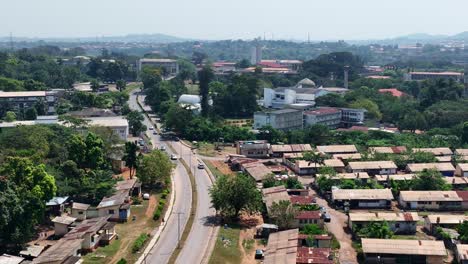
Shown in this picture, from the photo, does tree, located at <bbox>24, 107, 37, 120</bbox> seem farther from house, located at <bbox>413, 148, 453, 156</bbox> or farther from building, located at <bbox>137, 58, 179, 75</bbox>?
building, located at <bbox>137, 58, 179, 75</bbox>

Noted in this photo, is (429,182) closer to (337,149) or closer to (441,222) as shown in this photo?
(441,222)

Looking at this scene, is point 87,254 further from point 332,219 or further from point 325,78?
point 325,78

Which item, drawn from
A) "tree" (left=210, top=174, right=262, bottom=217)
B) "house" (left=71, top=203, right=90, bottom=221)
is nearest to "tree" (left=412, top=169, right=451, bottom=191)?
"tree" (left=210, top=174, right=262, bottom=217)

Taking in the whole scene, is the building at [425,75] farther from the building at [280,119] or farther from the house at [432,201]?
the house at [432,201]

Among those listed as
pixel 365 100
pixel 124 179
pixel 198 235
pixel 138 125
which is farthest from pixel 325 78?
pixel 198 235

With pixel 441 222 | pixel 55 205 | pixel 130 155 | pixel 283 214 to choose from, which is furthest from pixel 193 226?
pixel 441 222

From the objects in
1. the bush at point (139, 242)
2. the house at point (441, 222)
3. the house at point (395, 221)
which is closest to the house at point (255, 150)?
the house at point (395, 221)
